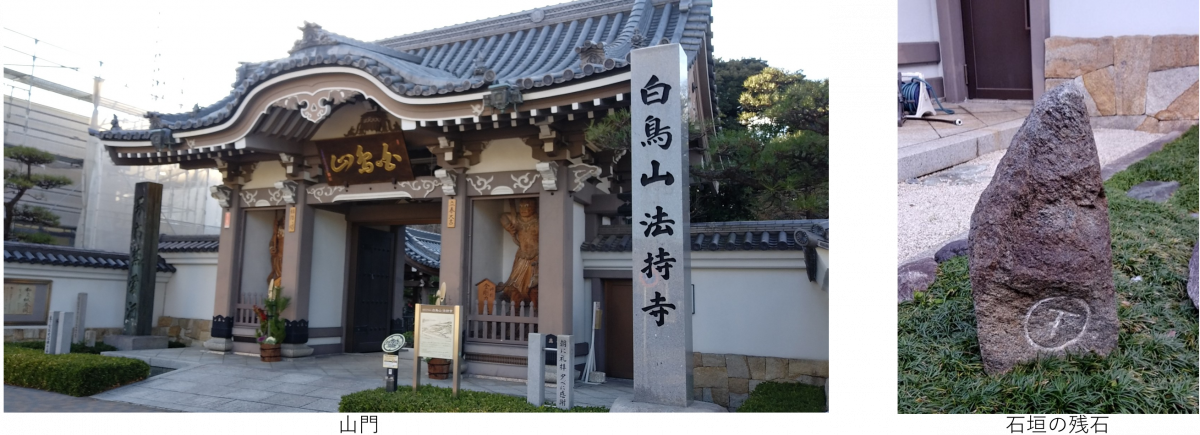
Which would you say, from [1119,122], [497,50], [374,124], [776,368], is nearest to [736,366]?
[776,368]

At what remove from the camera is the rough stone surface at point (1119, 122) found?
306 inches

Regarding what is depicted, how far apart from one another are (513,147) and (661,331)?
12.6ft

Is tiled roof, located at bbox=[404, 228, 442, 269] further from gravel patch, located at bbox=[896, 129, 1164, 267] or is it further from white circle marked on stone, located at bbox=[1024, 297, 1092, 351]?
white circle marked on stone, located at bbox=[1024, 297, 1092, 351]

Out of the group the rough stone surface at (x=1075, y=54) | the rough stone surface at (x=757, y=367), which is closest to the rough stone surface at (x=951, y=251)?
the rough stone surface at (x=757, y=367)

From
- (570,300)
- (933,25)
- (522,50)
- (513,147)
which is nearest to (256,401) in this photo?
(570,300)

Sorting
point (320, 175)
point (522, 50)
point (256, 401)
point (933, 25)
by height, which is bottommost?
point (256, 401)

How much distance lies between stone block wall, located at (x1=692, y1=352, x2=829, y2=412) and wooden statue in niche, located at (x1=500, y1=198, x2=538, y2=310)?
248cm

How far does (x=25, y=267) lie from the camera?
10430 millimetres

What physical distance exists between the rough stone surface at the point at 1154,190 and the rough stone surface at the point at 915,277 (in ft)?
9.31

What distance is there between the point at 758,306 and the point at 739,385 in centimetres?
92

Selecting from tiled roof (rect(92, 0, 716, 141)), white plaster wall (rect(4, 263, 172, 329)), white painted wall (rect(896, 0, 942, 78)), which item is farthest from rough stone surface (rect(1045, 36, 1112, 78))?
white plaster wall (rect(4, 263, 172, 329))

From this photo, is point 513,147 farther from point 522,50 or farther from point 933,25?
point 933,25

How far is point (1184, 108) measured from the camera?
301 inches

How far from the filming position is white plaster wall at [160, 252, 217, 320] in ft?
38.0
